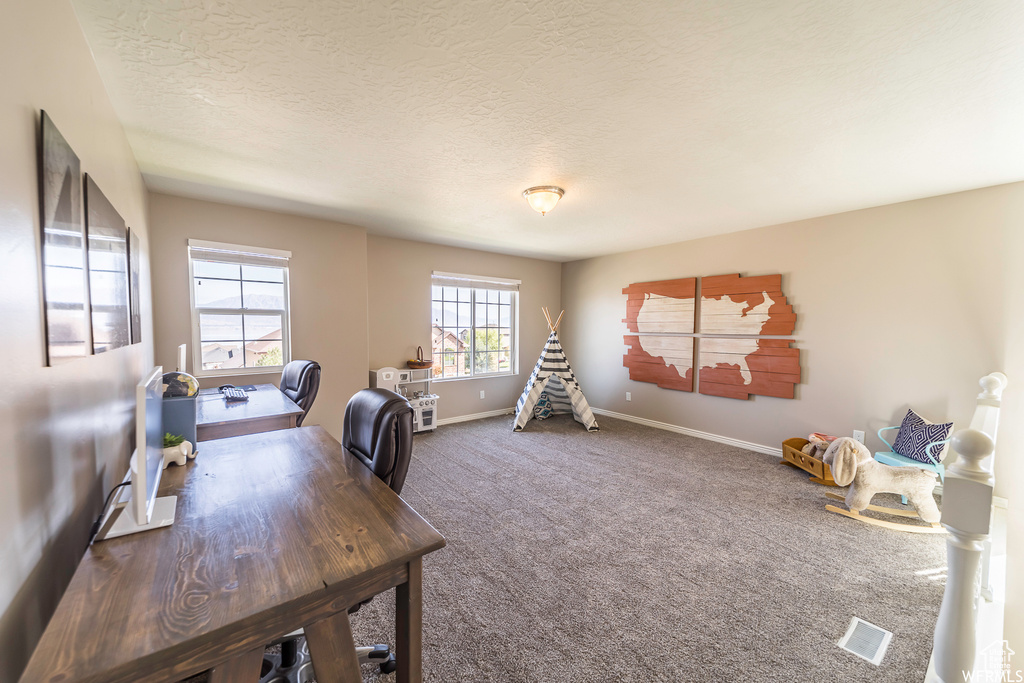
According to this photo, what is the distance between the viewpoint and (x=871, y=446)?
347cm

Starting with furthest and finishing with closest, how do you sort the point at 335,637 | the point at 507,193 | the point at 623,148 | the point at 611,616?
the point at 507,193 < the point at 623,148 < the point at 611,616 < the point at 335,637

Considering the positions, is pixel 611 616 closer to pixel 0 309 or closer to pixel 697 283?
pixel 0 309

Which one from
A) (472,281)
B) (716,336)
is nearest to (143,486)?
(472,281)

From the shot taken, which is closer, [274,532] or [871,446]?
[274,532]

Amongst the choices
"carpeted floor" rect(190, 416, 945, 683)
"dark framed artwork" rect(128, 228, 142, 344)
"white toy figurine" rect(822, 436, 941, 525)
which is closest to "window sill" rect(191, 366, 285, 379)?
"dark framed artwork" rect(128, 228, 142, 344)

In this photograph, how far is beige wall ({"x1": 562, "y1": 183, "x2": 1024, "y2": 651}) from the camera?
9.36 feet

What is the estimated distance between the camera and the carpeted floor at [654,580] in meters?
1.60

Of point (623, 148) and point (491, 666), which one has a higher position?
point (623, 148)

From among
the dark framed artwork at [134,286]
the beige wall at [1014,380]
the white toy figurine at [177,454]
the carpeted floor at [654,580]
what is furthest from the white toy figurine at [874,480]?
the dark framed artwork at [134,286]

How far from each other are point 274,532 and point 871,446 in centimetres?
457

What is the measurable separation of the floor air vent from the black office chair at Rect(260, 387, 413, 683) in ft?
6.37

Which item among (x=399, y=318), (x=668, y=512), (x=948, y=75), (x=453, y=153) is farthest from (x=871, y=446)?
(x=399, y=318)

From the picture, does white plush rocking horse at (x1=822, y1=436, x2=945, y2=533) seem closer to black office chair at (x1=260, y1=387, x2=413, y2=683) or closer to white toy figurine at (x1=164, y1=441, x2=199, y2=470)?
black office chair at (x1=260, y1=387, x2=413, y2=683)

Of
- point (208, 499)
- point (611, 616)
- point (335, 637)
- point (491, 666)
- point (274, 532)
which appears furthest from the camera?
point (611, 616)
